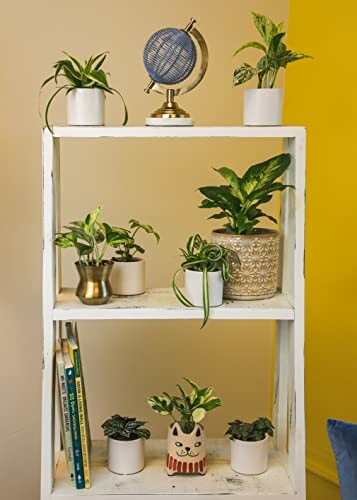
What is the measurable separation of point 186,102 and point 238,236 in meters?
0.79

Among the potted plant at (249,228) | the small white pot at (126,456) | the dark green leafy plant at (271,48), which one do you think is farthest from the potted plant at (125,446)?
the dark green leafy plant at (271,48)

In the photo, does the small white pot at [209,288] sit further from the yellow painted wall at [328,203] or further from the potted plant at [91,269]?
the yellow painted wall at [328,203]

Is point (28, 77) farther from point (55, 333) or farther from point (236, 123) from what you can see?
point (55, 333)

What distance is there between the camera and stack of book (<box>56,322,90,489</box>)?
1742 millimetres

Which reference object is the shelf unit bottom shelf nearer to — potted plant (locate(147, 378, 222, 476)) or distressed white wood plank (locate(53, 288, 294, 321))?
potted plant (locate(147, 378, 222, 476))

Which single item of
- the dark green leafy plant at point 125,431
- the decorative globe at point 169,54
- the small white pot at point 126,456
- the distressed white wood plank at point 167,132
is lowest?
the small white pot at point 126,456

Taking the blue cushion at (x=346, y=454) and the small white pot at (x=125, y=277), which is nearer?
the blue cushion at (x=346, y=454)

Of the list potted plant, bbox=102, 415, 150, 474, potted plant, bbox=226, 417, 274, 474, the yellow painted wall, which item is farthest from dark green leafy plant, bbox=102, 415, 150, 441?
the yellow painted wall

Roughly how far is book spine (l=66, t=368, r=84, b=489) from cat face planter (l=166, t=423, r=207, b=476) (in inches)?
7.9

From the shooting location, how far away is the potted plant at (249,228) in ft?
5.77

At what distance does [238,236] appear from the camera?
5.83 feet

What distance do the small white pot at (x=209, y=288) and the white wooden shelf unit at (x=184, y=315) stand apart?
2cm

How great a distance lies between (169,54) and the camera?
5.71ft

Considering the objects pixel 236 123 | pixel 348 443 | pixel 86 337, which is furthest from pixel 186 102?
pixel 348 443
